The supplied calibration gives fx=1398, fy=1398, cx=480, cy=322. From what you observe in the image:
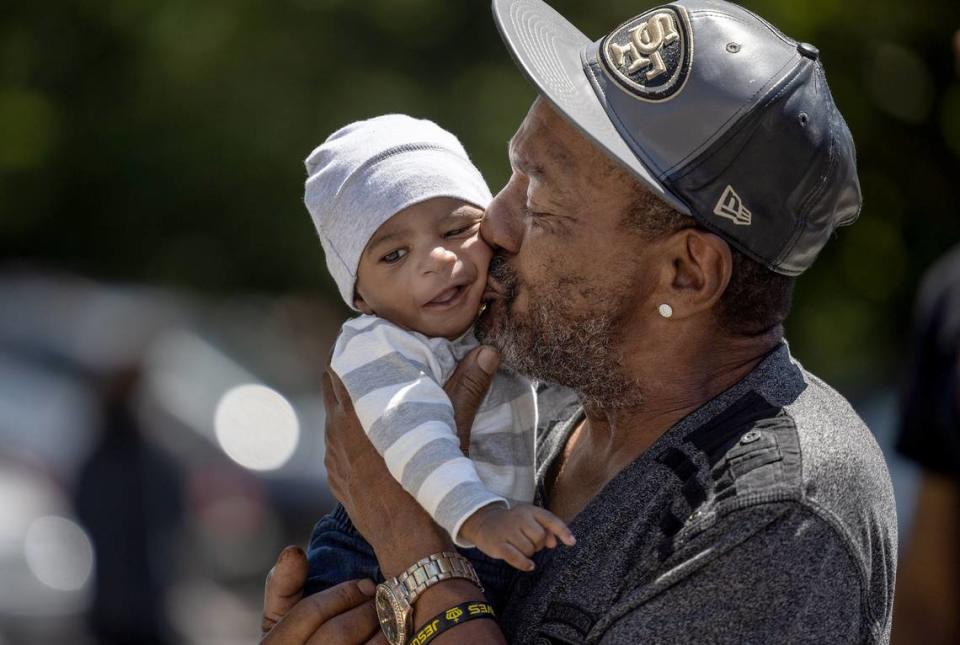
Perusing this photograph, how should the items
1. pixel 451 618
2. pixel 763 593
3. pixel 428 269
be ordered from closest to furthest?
pixel 763 593 → pixel 451 618 → pixel 428 269

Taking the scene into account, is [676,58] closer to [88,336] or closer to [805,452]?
[805,452]

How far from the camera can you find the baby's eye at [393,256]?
3072mm

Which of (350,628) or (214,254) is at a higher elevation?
(350,628)

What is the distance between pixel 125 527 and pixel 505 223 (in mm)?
5181

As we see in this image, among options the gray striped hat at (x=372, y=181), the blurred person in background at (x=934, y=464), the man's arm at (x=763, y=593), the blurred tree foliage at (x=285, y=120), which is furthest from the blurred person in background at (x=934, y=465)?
the blurred tree foliage at (x=285, y=120)

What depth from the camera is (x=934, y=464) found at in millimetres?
4352

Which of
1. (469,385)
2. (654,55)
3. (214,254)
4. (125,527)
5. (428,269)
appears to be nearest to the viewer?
(654,55)

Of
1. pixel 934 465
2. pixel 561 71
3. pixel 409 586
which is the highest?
pixel 561 71

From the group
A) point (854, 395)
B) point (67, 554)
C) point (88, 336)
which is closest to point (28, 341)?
point (88, 336)

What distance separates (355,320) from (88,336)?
8.42 metres

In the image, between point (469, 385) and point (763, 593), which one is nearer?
point (763, 593)

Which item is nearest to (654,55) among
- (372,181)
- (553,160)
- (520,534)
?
(553,160)

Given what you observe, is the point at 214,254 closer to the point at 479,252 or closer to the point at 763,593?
the point at 479,252

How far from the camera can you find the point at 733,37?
105 inches
